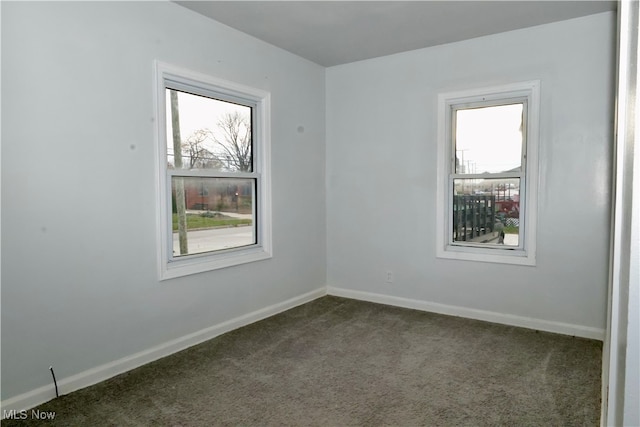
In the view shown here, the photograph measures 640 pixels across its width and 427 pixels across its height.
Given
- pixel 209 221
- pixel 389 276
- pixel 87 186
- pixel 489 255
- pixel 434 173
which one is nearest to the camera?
pixel 87 186

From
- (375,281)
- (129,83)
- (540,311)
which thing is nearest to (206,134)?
(129,83)

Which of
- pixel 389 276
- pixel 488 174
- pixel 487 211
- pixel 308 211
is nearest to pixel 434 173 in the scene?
pixel 488 174

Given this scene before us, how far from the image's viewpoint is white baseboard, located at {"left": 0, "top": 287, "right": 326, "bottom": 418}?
2338mm

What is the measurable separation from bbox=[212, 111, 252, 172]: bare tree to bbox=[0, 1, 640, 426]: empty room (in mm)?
23

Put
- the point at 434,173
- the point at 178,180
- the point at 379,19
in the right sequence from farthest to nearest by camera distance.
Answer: the point at 434,173, the point at 379,19, the point at 178,180

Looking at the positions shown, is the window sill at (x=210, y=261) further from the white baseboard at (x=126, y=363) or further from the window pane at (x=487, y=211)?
the window pane at (x=487, y=211)

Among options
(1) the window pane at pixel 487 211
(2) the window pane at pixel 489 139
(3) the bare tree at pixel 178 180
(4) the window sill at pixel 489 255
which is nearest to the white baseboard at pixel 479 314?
(4) the window sill at pixel 489 255

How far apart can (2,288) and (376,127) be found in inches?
133

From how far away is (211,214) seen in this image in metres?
3.51

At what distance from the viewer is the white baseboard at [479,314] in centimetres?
344

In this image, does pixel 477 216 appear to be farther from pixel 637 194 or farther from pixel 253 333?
pixel 637 194

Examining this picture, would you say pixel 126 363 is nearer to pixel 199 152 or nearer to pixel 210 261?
pixel 210 261

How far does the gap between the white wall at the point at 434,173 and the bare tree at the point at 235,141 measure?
1.16m

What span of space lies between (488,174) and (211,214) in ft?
8.28
